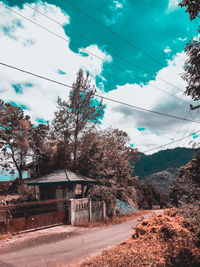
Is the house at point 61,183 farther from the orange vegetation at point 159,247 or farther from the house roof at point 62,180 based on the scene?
the orange vegetation at point 159,247

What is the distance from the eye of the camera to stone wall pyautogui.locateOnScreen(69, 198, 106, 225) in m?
13.4

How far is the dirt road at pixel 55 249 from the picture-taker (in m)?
6.73

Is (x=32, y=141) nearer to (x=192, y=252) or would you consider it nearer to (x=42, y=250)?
(x=42, y=250)

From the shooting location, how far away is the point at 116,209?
1852 centimetres

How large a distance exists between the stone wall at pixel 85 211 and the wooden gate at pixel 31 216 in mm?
566

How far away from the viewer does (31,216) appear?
37.4ft

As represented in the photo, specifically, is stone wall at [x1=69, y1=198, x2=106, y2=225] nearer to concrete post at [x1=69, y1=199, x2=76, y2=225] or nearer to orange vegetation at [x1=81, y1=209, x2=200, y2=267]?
concrete post at [x1=69, y1=199, x2=76, y2=225]

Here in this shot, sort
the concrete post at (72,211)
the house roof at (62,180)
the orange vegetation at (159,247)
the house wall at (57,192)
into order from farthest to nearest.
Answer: the house wall at (57,192) → the house roof at (62,180) → the concrete post at (72,211) → the orange vegetation at (159,247)

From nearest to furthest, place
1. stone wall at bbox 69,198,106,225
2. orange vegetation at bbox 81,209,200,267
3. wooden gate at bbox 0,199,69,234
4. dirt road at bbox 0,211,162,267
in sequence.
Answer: orange vegetation at bbox 81,209,200,267 → dirt road at bbox 0,211,162,267 → wooden gate at bbox 0,199,69,234 → stone wall at bbox 69,198,106,225

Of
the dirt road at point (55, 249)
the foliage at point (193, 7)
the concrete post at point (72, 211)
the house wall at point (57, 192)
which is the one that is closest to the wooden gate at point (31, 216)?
the concrete post at point (72, 211)

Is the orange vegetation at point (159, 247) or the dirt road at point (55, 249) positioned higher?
the orange vegetation at point (159, 247)

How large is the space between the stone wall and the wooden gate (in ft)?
1.86

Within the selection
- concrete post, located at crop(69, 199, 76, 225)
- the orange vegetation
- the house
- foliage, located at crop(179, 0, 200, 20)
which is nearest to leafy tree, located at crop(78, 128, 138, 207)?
the house

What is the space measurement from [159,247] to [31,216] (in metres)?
8.11
